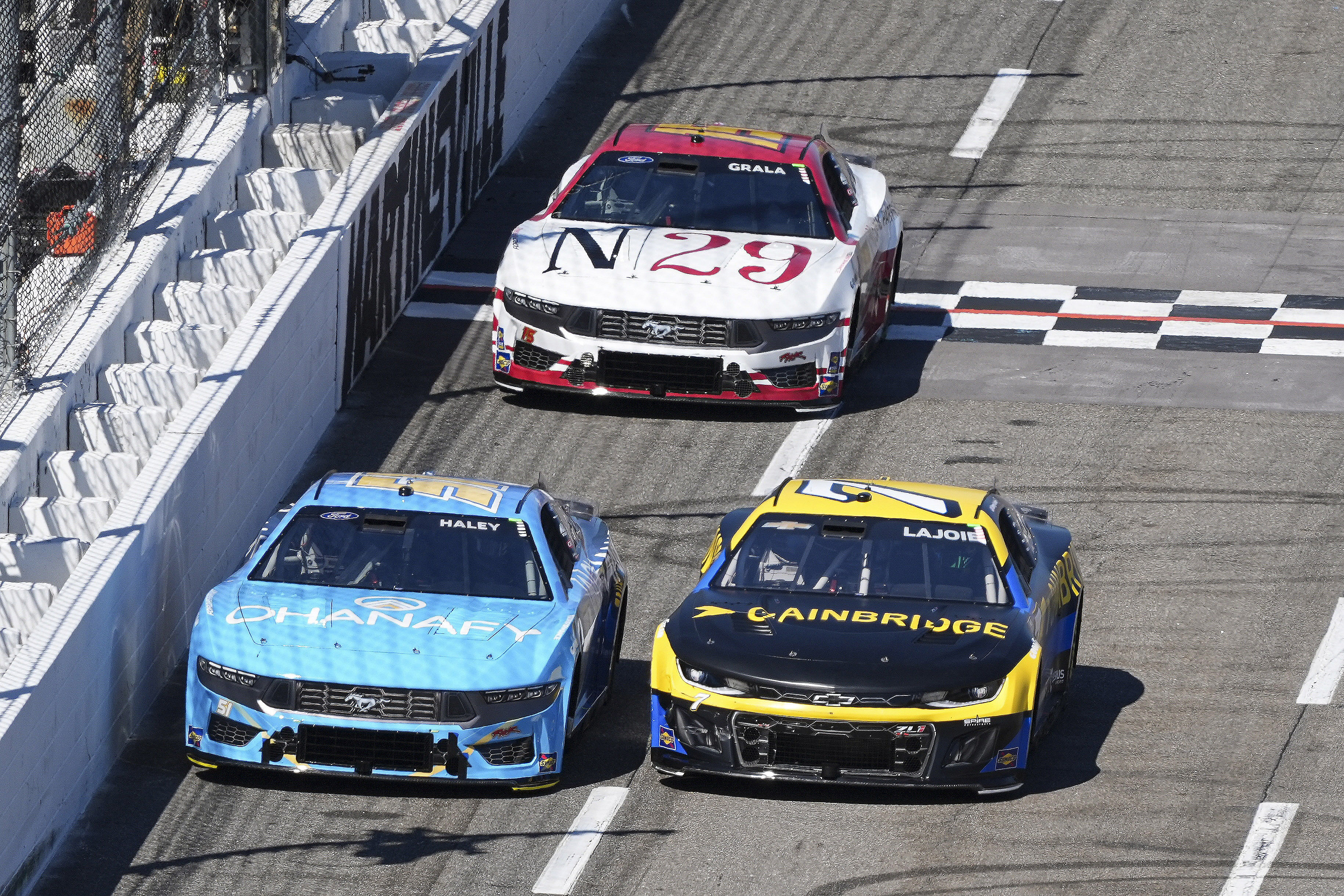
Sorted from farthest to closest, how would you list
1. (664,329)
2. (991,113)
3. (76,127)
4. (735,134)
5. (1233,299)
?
1. (991,113)
2. (1233,299)
3. (735,134)
4. (664,329)
5. (76,127)

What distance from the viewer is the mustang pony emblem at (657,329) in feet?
53.3

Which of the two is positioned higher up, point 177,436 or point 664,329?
point 177,436

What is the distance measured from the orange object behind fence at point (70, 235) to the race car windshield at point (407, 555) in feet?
13.3

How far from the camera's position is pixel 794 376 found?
16562mm

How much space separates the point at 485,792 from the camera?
38.1 feet

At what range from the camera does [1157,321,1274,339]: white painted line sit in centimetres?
1844

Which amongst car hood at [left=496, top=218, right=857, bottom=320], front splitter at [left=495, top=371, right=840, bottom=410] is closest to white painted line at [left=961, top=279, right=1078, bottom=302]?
car hood at [left=496, top=218, right=857, bottom=320]

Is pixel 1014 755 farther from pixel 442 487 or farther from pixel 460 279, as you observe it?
pixel 460 279

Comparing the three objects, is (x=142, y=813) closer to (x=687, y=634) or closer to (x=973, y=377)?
(x=687, y=634)

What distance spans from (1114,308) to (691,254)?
383 centimetres

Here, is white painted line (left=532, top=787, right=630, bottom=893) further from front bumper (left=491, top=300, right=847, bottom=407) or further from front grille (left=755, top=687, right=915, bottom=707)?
front bumper (left=491, top=300, right=847, bottom=407)

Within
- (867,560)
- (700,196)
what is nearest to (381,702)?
(867,560)

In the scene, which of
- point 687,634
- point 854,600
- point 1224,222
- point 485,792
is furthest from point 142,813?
point 1224,222

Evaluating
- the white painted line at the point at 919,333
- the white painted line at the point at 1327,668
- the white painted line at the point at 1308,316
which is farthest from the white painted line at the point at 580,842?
the white painted line at the point at 1308,316
